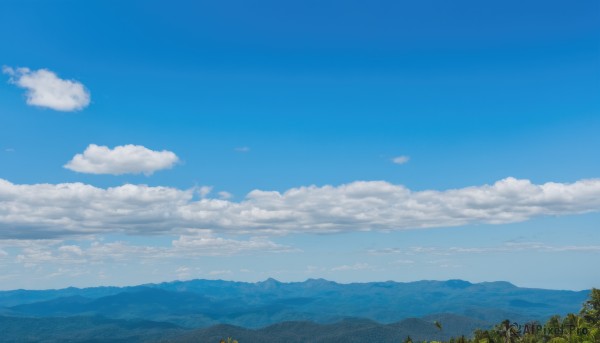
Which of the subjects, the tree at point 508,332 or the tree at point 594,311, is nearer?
the tree at point 508,332

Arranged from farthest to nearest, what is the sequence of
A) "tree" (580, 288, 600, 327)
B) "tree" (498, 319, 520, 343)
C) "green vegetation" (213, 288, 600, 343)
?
"tree" (580, 288, 600, 327), "tree" (498, 319, 520, 343), "green vegetation" (213, 288, 600, 343)

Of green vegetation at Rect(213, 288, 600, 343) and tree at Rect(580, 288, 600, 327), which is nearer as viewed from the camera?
green vegetation at Rect(213, 288, 600, 343)

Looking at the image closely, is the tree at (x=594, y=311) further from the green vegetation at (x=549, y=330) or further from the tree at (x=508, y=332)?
the tree at (x=508, y=332)

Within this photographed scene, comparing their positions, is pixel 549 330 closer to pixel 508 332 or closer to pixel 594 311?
pixel 594 311

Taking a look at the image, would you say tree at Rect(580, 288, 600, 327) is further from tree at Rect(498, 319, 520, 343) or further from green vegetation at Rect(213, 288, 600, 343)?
tree at Rect(498, 319, 520, 343)

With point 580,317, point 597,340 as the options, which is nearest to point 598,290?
point 580,317

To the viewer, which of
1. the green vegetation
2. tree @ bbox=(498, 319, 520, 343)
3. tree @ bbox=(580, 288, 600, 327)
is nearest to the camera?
the green vegetation

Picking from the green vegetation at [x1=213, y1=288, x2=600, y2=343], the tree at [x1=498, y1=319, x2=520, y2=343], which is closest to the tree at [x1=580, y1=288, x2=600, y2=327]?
the green vegetation at [x1=213, y1=288, x2=600, y2=343]

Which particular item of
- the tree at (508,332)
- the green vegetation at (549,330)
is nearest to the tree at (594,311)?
the green vegetation at (549,330)

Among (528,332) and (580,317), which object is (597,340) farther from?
(580,317)

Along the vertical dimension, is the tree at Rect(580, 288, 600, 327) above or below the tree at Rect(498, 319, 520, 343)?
above

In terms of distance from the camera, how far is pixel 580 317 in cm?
15150

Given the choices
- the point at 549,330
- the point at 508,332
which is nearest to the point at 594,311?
the point at 549,330

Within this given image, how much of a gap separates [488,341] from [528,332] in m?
22.1
